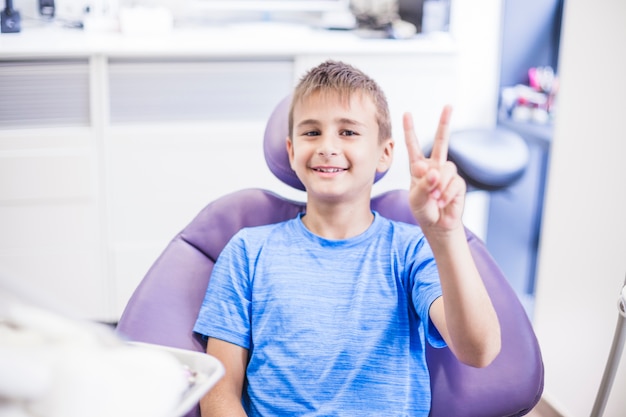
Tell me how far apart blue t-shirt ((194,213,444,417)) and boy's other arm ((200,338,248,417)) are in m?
0.02

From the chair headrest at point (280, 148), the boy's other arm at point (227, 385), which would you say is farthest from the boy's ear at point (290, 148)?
the boy's other arm at point (227, 385)

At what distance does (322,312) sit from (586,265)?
903 mm

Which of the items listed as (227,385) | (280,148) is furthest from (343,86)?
(227,385)

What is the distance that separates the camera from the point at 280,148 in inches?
60.5

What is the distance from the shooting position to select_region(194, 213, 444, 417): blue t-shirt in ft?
4.26

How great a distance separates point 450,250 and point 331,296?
310mm

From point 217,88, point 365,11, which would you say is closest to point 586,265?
point 217,88

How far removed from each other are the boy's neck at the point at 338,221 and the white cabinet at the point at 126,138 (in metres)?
1.29

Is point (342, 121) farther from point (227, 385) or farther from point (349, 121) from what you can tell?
point (227, 385)

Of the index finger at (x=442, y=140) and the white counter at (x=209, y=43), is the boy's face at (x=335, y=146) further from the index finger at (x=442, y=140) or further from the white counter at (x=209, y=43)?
the white counter at (x=209, y=43)

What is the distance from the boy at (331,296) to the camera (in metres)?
1.30

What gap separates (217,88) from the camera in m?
2.63

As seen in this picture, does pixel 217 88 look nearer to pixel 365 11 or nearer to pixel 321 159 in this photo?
pixel 365 11

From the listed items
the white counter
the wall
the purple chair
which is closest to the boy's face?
the purple chair
